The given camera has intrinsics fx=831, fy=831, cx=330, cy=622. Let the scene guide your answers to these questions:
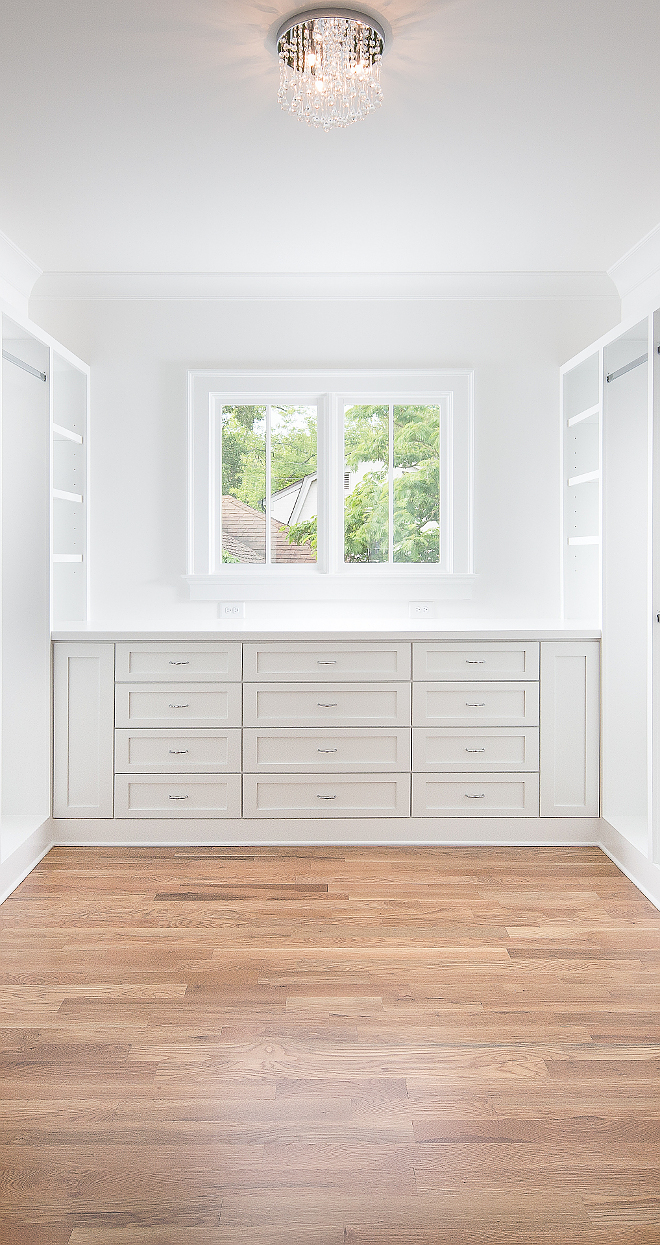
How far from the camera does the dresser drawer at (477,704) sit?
11.8 feet

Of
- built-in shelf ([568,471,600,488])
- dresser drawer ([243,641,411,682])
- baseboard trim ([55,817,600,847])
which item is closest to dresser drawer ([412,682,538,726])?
dresser drawer ([243,641,411,682])

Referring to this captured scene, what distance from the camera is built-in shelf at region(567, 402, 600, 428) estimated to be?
367 cm

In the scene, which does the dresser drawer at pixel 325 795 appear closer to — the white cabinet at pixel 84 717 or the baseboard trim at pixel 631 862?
the white cabinet at pixel 84 717

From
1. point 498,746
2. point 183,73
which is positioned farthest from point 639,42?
point 498,746

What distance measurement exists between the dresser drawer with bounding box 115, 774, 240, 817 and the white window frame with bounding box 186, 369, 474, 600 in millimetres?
996

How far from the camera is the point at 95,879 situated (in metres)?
3.25

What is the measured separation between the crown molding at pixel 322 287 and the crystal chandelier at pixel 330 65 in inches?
61.1

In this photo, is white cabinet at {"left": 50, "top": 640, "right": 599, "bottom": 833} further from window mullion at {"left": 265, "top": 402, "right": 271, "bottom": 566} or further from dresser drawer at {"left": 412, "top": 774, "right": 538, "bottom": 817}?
window mullion at {"left": 265, "top": 402, "right": 271, "bottom": 566}

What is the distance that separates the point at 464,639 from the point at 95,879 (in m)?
1.80

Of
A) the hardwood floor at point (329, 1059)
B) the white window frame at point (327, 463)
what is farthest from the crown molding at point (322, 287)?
the hardwood floor at point (329, 1059)

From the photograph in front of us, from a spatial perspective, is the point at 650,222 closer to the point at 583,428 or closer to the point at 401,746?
the point at 583,428

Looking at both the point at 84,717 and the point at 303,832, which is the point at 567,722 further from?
the point at 84,717

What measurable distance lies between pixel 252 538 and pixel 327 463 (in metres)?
0.54

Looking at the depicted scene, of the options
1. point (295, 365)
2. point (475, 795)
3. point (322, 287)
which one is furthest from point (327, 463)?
point (475, 795)
